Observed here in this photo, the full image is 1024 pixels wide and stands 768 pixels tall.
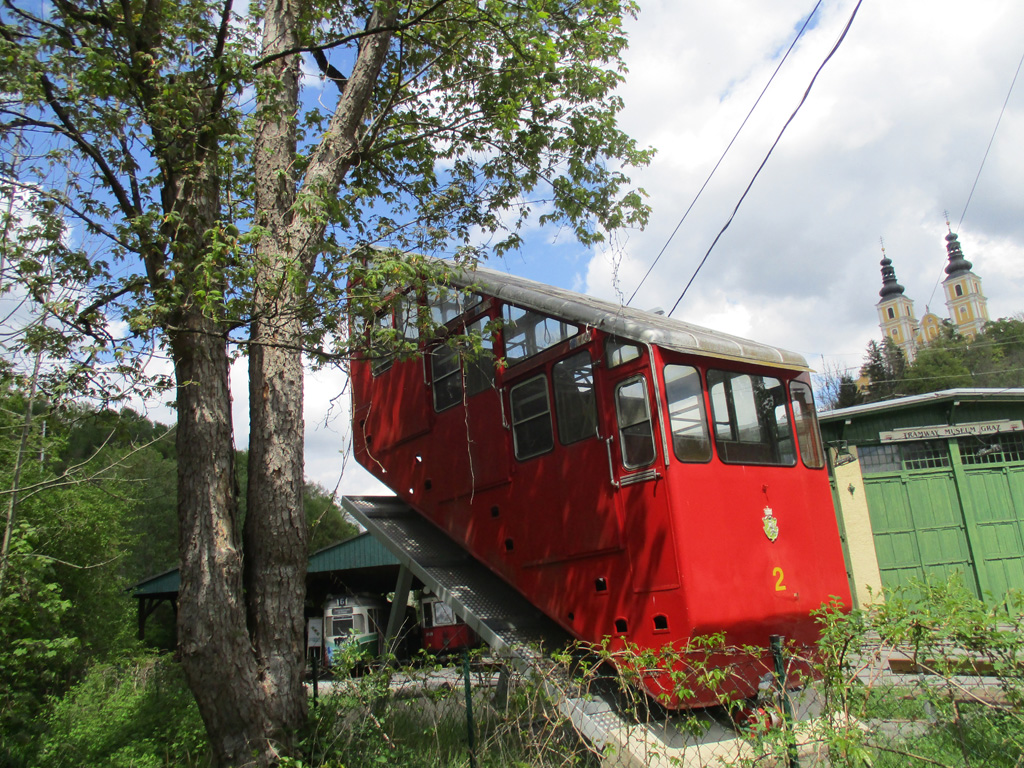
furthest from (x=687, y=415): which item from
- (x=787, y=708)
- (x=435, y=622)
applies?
(x=435, y=622)

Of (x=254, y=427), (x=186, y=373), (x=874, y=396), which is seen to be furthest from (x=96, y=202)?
(x=874, y=396)

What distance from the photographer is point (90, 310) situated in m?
5.79

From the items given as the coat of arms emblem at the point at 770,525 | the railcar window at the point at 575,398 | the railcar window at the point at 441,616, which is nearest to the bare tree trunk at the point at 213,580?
the railcar window at the point at 575,398

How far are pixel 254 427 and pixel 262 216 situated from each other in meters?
1.84

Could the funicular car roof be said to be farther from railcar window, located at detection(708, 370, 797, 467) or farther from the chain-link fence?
the chain-link fence

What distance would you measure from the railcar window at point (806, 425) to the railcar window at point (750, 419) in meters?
0.14

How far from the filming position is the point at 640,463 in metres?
6.04

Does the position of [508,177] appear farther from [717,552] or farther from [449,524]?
[717,552]

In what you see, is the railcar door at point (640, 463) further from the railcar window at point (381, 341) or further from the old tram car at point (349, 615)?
the old tram car at point (349, 615)

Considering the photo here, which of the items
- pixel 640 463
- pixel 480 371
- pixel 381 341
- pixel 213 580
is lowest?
pixel 213 580

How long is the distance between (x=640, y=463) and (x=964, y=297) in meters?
118

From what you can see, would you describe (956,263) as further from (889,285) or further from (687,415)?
(687,415)

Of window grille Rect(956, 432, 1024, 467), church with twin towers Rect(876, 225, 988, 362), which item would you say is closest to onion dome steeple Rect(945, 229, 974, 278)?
church with twin towers Rect(876, 225, 988, 362)

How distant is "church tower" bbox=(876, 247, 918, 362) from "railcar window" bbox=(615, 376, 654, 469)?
11044cm
